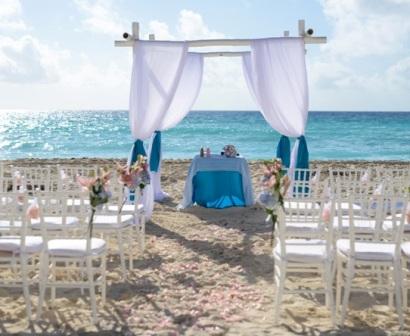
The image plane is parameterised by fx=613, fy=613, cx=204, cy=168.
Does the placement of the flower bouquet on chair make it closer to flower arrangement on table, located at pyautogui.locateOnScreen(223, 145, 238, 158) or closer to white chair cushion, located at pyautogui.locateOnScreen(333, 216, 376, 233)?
white chair cushion, located at pyautogui.locateOnScreen(333, 216, 376, 233)

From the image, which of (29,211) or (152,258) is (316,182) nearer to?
(152,258)

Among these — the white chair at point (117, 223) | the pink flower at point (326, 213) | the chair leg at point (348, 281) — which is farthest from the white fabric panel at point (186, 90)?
the chair leg at point (348, 281)

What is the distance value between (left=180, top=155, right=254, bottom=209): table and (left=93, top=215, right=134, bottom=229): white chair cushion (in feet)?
11.2

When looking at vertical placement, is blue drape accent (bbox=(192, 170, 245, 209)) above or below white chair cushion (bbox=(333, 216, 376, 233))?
below

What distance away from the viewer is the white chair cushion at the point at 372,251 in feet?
14.8

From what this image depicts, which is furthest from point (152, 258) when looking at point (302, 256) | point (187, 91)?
point (187, 91)

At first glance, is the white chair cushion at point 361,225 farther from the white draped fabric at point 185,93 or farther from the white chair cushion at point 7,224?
the white draped fabric at point 185,93

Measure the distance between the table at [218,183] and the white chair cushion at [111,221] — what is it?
134 inches

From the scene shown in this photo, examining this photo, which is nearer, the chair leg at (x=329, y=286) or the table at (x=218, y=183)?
the chair leg at (x=329, y=286)

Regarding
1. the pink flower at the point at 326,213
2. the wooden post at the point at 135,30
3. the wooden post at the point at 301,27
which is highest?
the wooden post at the point at 301,27

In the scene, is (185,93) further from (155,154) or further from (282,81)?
(282,81)

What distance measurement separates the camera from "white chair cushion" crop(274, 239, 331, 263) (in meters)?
4.56

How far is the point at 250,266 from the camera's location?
6309 millimetres

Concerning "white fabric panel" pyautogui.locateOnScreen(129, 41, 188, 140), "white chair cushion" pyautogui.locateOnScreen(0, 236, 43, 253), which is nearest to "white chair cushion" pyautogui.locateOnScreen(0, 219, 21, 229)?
"white chair cushion" pyautogui.locateOnScreen(0, 236, 43, 253)
